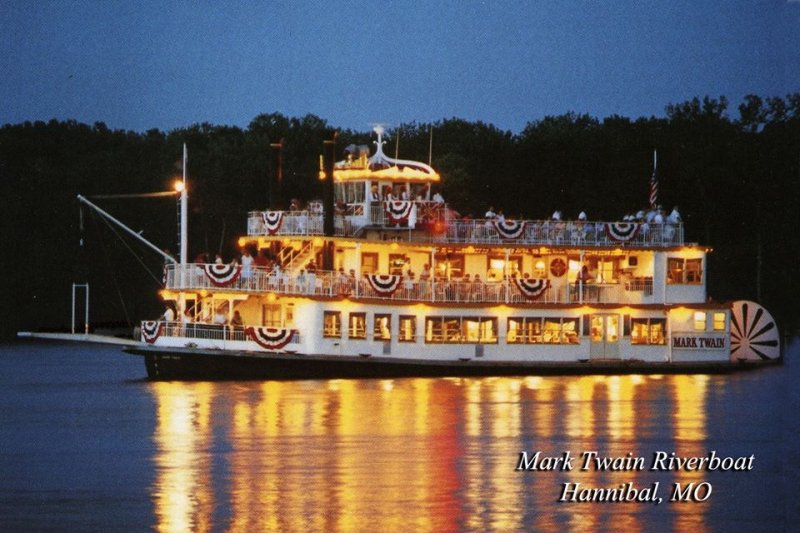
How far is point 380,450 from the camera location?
36000mm

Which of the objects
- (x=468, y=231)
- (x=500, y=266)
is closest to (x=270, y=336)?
(x=468, y=231)

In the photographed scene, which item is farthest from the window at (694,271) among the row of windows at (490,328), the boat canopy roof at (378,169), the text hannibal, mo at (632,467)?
the text hannibal, mo at (632,467)

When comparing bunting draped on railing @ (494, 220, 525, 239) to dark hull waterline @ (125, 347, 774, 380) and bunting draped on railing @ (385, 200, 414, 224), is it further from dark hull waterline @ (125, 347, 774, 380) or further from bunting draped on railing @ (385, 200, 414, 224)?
dark hull waterline @ (125, 347, 774, 380)

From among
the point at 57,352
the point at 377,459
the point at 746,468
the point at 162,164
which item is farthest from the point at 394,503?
the point at 162,164

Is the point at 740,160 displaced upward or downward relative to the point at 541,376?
upward

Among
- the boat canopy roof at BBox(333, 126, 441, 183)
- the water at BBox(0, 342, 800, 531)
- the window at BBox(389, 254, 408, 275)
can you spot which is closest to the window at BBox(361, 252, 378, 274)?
the window at BBox(389, 254, 408, 275)

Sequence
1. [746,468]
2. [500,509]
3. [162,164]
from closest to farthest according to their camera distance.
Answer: [500,509], [746,468], [162,164]

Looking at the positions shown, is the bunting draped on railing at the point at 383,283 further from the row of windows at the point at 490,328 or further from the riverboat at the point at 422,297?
the row of windows at the point at 490,328

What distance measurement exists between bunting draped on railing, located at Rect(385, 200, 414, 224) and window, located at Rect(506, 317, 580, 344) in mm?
4504

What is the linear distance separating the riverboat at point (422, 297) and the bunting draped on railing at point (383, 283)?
42 millimetres

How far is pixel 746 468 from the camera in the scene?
34031 millimetres

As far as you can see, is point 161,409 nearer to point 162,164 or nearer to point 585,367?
point 585,367

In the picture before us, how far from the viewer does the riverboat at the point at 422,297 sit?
49094 mm

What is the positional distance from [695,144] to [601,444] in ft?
142
